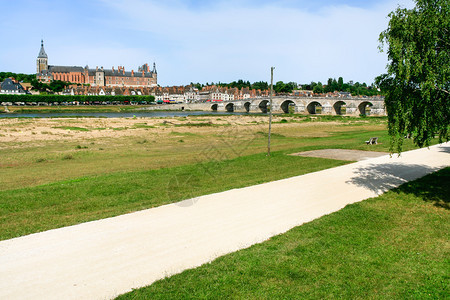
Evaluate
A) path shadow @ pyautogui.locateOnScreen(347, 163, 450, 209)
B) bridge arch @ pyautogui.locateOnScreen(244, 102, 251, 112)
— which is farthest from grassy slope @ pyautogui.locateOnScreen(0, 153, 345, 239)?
bridge arch @ pyautogui.locateOnScreen(244, 102, 251, 112)

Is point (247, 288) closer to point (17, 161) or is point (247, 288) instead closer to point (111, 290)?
point (111, 290)

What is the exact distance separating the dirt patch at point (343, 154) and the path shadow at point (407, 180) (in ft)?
8.91

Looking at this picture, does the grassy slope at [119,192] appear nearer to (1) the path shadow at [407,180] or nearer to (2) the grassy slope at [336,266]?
(1) the path shadow at [407,180]

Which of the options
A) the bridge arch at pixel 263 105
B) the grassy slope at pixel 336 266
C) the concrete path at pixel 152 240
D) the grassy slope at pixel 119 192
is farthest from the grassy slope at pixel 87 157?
the bridge arch at pixel 263 105

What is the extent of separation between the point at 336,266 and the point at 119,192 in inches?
328

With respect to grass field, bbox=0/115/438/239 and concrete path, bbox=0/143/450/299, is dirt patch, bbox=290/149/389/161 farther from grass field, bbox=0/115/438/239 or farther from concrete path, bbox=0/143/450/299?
concrete path, bbox=0/143/450/299

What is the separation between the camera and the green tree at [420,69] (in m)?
11.0

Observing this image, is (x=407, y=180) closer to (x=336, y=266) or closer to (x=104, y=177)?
(x=336, y=266)

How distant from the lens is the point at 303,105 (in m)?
109

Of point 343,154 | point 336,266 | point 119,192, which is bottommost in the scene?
point 336,266

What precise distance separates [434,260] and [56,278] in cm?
744

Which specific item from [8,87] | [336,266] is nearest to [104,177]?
[336,266]

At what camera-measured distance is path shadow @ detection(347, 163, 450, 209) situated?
12.3 metres

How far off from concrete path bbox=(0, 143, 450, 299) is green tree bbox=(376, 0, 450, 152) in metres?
2.92
